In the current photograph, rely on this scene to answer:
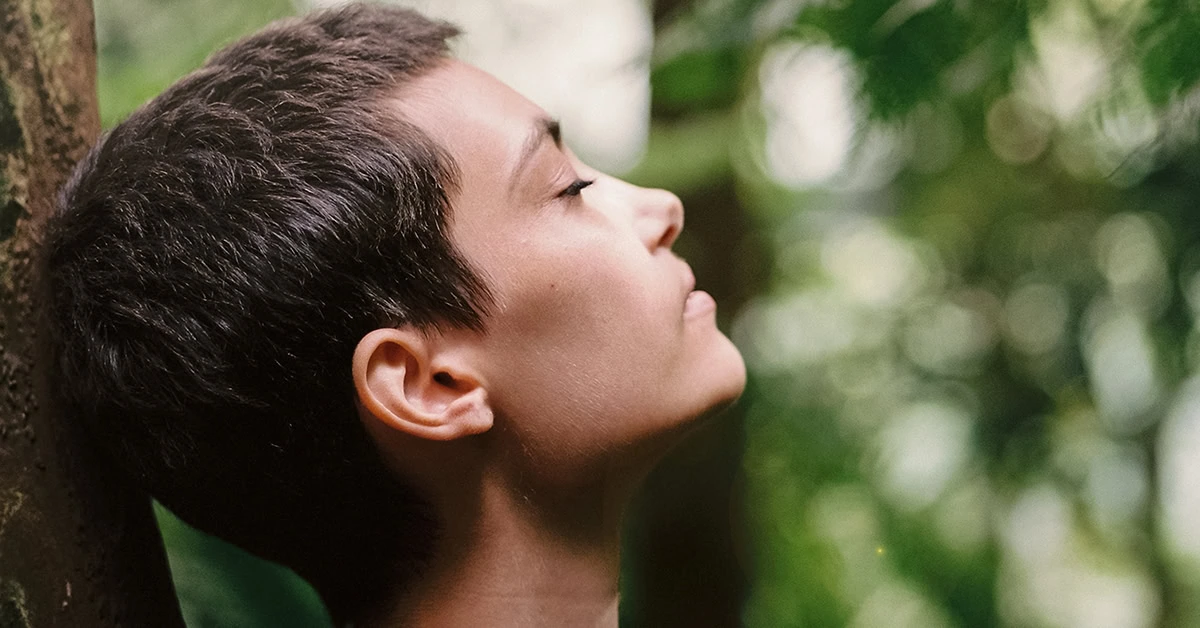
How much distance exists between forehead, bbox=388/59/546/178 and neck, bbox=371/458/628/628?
0.36 m

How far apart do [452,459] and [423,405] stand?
2.9 inches

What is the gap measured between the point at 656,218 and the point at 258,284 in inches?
18.1

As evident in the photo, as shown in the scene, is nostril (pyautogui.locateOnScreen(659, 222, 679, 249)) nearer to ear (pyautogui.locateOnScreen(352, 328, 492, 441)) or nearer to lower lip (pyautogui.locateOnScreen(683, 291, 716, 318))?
lower lip (pyautogui.locateOnScreen(683, 291, 716, 318))

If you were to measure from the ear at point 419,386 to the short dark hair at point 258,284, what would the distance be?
0.09ft

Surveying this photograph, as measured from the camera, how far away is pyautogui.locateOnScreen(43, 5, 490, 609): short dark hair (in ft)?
3.12

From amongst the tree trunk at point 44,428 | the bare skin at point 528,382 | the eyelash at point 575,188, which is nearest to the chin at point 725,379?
the bare skin at point 528,382

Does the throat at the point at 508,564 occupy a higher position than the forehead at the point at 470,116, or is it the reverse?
the forehead at the point at 470,116

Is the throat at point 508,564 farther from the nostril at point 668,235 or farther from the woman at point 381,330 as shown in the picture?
the nostril at point 668,235

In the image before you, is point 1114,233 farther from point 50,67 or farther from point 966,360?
point 50,67

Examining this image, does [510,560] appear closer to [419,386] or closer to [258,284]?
[419,386]

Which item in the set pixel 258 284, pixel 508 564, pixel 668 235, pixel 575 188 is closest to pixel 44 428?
pixel 258 284

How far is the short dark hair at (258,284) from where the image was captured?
95 cm

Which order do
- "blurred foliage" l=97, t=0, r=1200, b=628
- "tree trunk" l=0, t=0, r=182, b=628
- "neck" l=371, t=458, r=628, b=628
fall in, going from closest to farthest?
"tree trunk" l=0, t=0, r=182, b=628 < "neck" l=371, t=458, r=628, b=628 < "blurred foliage" l=97, t=0, r=1200, b=628

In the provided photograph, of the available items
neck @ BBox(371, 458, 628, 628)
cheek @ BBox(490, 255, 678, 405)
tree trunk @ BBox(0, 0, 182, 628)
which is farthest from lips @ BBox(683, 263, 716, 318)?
tree trunk @ BBox(0, 0, 182, 628)
